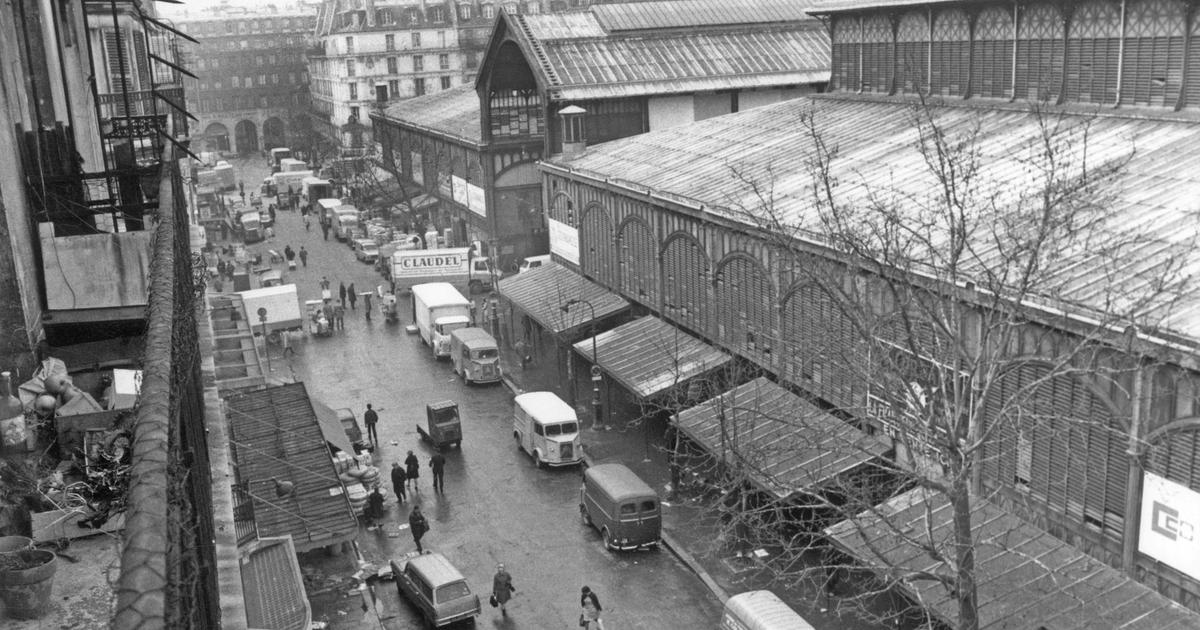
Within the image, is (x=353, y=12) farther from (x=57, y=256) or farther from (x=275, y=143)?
(x=57, y=256)

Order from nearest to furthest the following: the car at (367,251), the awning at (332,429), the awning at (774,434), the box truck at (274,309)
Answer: the awning at (774,434), the awning at (332,429), the box truck at (274,309), the car at (367,251)

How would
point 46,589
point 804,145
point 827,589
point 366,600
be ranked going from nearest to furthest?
point 46,589 → point 827,589 → point 366,600 → point 804,145

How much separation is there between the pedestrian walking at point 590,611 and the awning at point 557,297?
65.5ft

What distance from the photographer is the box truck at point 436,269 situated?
6394 centimetres

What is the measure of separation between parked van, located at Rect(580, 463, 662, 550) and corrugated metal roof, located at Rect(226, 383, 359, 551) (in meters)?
6.79

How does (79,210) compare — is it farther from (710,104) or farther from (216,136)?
(216,136)

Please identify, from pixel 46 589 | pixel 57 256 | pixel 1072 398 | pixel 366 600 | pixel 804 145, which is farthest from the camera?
pixel 804 145

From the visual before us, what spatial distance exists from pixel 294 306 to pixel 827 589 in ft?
117

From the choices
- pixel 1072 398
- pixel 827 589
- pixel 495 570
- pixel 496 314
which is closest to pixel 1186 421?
pixel 1072 398

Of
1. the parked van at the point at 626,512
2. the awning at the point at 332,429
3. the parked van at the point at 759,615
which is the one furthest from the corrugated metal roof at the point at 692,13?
the parked van at the point at 759,615

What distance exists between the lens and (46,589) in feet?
32.3

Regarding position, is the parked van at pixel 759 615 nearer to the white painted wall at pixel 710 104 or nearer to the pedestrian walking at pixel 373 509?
the pedestrian walking at pixel 373 509

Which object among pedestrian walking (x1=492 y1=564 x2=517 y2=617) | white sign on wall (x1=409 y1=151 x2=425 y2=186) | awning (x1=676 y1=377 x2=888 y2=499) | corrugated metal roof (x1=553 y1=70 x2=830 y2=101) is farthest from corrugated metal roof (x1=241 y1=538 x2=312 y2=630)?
white sign on wall (x1=409 y1=151 x2=425 y2=186)

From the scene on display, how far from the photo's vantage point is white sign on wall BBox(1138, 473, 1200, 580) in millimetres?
21359
